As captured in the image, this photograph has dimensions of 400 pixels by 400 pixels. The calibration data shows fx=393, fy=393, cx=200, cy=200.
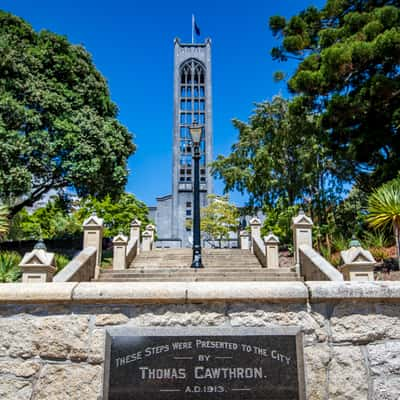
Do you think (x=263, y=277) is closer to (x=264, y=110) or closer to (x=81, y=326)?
(x=81, y=326)

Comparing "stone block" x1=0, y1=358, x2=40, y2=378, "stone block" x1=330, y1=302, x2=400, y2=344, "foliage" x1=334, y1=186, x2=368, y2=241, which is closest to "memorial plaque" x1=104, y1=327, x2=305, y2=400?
"stone block" x1=330, y1=302, x2=400, y2=344

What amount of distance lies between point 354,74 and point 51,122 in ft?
43.2

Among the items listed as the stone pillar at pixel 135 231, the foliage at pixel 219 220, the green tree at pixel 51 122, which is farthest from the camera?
the foliage at pixel 219 220

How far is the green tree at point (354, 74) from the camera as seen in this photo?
1401 cm

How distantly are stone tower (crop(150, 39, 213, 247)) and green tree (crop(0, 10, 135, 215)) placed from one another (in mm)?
27647

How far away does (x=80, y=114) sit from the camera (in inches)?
731

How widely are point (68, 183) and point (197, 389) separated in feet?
56.5

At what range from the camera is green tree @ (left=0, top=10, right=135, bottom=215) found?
1677 cm

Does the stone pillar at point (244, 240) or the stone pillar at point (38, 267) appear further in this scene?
the stone pillar at point (244, 240)

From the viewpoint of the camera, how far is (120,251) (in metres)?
13.7

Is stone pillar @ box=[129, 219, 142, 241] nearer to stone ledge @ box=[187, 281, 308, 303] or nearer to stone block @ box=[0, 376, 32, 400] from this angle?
stone block @ box=[0, 376, 32, 400]

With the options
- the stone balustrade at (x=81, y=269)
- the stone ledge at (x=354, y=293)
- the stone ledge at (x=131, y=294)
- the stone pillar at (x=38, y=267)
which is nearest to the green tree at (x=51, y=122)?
the stone balustrade at (x=81, y=269)

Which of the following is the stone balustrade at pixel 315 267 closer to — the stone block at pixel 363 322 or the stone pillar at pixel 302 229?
the stone pillar at pixel 302 229

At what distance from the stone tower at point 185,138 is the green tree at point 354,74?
96.8 feet
